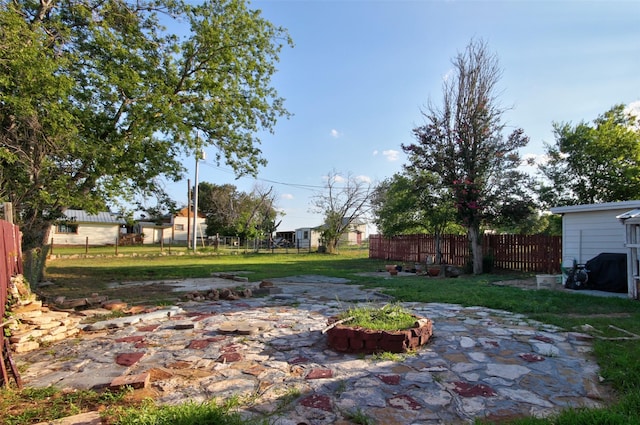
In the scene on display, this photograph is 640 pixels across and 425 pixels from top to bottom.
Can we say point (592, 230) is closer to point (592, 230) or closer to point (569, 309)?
point (592, 230)

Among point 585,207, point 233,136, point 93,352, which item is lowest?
point 93,352

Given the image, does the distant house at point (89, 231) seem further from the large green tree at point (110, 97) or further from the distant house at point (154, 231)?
the large green tree at point (110, 97)

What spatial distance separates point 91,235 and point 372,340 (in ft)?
119

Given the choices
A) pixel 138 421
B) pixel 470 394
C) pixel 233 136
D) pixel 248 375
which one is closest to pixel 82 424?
pixel 138 421

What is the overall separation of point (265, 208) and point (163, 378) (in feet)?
123

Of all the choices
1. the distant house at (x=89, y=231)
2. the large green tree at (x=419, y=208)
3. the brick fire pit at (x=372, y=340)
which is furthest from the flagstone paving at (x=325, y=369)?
the distant house at (x=89, y=231)

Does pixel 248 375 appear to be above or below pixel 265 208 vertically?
below

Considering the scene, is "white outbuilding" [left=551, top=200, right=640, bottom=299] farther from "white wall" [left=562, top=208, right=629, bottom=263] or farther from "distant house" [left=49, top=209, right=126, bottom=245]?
"distant house" [left=49, top=209, right=126, bottom=245]

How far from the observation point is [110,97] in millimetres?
9320

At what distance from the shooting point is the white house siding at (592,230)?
363 inches

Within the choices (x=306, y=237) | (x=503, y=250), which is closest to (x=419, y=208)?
(x=503, y=250)

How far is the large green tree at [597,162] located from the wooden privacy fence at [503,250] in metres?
3.44

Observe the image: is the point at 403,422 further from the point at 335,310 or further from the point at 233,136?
the point at 233,136

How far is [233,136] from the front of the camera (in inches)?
495
